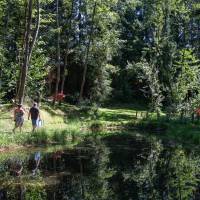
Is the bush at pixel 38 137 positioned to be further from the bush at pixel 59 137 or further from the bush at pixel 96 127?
the bush at pixel 96 127

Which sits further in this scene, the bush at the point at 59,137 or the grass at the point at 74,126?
the bush at the point at 59,137

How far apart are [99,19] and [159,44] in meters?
7.94

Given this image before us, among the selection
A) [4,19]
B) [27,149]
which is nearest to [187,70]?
[4,19]

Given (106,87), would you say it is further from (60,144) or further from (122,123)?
(60,144)

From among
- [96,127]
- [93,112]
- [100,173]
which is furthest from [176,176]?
[93,112]

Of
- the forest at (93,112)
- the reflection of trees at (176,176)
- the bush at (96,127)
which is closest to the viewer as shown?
the reflection of trees at (176,176)

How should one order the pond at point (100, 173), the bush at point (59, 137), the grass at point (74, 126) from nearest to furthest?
the pond at point (100, 173), the grass at point (74, 126), the bush at point (59, 137)

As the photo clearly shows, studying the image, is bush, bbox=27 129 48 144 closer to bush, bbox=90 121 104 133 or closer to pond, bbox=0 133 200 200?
pond, bbox=0 133 200 200

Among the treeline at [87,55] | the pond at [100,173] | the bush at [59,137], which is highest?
the treeline at [87,55]

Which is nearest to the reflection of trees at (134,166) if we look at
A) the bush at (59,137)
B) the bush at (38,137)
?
the bush at (59,137)

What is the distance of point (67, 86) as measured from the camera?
60.9 metres

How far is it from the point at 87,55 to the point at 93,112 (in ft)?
20.1

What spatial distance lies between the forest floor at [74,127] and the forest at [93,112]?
91mm

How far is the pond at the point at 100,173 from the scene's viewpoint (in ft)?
56.9
